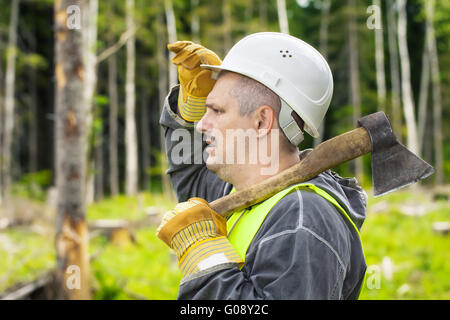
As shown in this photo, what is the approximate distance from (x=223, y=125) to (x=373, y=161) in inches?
25.2

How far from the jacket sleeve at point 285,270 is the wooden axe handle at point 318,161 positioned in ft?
0.64

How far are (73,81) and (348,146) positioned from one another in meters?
A: 4.19

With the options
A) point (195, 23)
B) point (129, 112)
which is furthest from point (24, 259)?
point (195, 23)

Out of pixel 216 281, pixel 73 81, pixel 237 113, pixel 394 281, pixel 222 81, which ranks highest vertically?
pixel 73 81

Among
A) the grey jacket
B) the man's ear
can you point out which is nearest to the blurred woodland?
the man's ear

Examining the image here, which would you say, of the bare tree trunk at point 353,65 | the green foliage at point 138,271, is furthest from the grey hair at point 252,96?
the bare tree trunk at point 353,65

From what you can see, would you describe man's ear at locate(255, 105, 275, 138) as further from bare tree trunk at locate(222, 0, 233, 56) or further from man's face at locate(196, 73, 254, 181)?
bare tree trunk at locate(222, 0, 233, 56)

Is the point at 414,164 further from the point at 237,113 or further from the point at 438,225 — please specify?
the point at 438,225

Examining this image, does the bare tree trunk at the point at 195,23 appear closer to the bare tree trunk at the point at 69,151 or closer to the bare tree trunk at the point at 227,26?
the bare tree trunk at the point at 227,26

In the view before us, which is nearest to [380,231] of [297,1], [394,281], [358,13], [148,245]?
[394,281]

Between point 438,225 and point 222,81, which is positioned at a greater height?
point 222,81

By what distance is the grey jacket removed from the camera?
1.53 meters

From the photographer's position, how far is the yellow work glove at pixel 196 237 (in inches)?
67.0

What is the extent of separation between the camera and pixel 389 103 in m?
21.1
